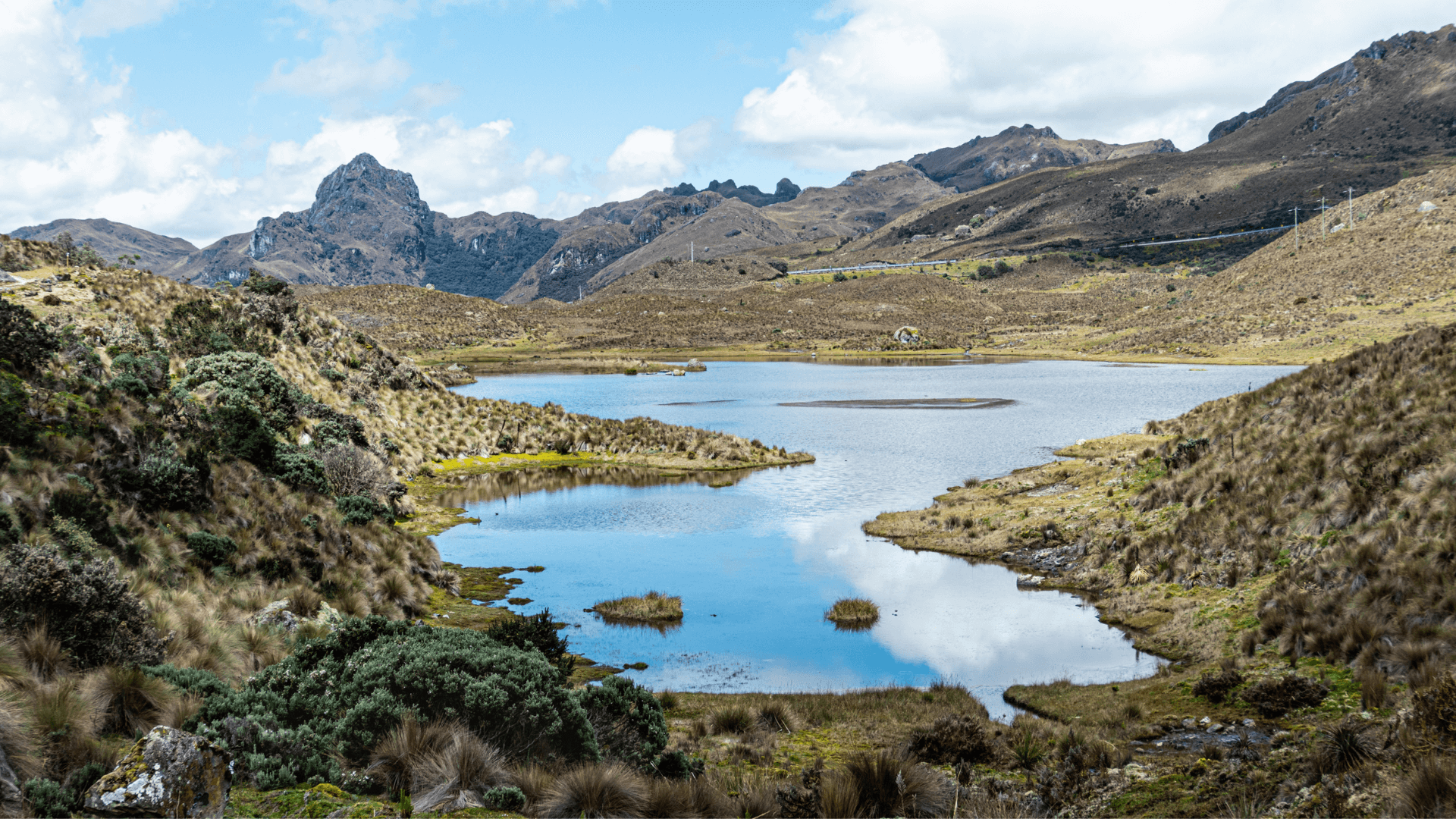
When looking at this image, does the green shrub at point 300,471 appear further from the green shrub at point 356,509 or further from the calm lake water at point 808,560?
the calm lake water at point 808,560

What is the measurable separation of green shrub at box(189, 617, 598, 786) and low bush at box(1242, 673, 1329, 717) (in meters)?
9.46

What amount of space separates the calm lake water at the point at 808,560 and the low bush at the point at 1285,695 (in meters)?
3.86

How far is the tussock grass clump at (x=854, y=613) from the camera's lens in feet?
67.8

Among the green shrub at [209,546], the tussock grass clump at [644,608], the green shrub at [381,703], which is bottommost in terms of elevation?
the tussock grass clump at [644,608]

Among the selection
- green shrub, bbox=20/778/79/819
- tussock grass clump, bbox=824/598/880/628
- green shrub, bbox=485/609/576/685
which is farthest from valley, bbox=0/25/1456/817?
tussock grass clump, bbox=824/598/880/628

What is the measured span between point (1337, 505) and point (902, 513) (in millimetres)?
16468

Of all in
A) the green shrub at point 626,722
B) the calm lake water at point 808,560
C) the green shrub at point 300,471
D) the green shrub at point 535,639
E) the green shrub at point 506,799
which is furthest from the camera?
the green shrub at point 300,471

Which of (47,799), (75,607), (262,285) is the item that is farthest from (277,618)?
(262,285)

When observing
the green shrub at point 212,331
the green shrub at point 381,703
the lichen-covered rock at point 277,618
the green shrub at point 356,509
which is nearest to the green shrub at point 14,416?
the lichen-covered rock at point 277,618

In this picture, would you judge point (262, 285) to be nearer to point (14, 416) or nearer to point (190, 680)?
point (14, 416)

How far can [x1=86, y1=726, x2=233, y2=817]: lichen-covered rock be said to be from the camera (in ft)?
19.1

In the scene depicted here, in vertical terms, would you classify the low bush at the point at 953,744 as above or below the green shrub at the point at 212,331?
below

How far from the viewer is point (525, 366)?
12275cm

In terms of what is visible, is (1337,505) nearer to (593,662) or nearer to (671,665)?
(671,665)
